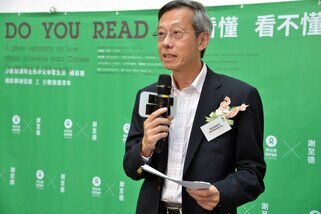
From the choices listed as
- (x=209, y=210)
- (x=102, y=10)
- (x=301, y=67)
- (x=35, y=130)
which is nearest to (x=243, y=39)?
(x=301, y=67)

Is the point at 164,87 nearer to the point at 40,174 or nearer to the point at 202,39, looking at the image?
the point at 202,39

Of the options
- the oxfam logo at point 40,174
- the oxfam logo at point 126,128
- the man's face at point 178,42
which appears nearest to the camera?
the man's face at point 178,42

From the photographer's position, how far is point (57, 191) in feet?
9.86

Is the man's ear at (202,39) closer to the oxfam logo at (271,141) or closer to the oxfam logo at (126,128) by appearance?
the oxfam logo at (271,141)

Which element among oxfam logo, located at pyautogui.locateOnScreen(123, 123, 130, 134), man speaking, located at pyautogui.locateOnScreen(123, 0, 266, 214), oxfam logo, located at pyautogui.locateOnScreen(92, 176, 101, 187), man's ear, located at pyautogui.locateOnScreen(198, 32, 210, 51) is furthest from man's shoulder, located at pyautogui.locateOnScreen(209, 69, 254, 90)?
oxfam logo, located at pyautogui.locateOnScreen(92, 176, 101, 187)

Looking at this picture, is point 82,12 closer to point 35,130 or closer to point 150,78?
point 150,78

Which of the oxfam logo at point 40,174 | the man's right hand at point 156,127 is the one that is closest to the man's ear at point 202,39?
the man's right hand at point 156,127

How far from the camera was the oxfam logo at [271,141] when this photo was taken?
2305mm

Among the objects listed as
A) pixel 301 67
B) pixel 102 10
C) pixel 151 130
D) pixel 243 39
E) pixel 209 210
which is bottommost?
pixel 209 210

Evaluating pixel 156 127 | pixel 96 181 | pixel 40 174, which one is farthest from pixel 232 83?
pixel 40 174

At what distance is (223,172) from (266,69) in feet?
3.23

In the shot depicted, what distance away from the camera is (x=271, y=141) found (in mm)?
2316

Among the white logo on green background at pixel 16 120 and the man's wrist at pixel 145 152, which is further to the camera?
the white logo on green background at pixel 16 120

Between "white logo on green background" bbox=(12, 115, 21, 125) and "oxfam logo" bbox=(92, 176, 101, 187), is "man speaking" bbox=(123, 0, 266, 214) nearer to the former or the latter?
"oxfam logo" bbox=(92, 176, 101, 187)
